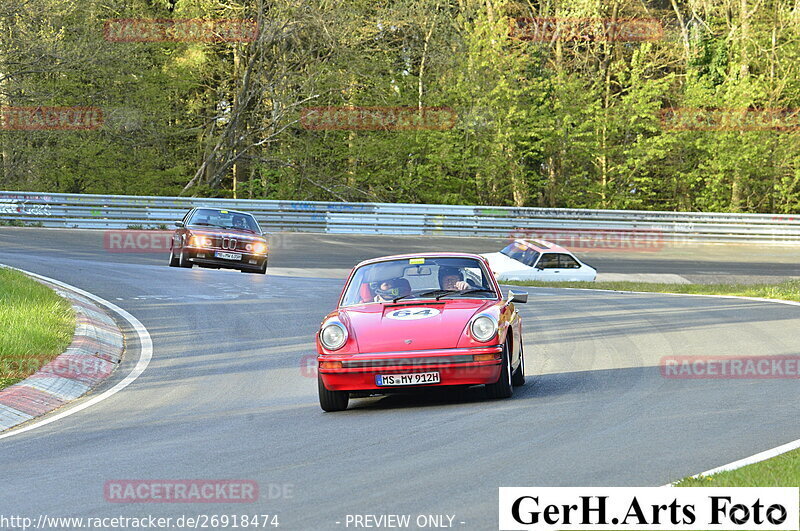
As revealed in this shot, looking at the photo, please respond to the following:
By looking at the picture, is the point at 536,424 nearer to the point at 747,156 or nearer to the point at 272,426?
the point at 272,426

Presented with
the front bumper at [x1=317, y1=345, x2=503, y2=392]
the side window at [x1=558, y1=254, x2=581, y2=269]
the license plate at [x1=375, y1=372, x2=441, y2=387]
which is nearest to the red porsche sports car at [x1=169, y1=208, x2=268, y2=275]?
the side window at [x1=558, y1=254, x2=581, y2=269]

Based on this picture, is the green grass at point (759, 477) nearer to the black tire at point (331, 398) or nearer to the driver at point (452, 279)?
the black tire at point (331, 398)

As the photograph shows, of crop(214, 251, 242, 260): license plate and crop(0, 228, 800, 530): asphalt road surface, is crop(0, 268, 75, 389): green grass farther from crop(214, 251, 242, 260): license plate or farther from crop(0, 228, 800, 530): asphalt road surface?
crop(214, 251, 242, 260): license plate

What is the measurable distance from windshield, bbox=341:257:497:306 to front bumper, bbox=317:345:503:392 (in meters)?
1.06

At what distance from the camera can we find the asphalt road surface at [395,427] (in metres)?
6.19

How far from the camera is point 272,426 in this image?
8602 millimetres

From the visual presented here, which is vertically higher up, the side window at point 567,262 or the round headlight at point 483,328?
the round headlight at point 483,328

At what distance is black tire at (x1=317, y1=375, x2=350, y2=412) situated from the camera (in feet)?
30.7

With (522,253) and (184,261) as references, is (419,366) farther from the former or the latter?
(522,253)

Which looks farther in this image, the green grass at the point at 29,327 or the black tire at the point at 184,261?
the black tire at the point at 184,261

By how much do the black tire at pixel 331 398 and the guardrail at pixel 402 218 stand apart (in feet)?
89.7

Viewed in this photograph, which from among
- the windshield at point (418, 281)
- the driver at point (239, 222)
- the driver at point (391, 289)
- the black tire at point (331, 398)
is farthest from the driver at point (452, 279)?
the driver at point (239, 222)

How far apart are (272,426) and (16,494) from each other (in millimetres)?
2554

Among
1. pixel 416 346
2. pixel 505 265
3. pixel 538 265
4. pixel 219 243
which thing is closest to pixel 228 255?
pixel 219 243
